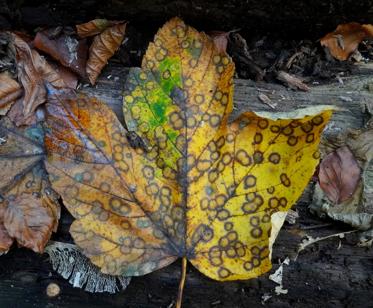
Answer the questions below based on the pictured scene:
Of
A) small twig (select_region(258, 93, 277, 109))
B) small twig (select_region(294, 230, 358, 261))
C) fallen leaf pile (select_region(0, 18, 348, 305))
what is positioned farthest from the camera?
small twig (select_region(258, 93, 277, 109))

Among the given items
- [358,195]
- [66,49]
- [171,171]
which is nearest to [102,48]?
[66,49]

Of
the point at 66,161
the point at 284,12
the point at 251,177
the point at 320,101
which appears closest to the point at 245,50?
the point at 284,12

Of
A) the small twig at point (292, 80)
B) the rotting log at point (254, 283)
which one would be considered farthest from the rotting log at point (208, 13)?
the rotting log at point (254, 283)

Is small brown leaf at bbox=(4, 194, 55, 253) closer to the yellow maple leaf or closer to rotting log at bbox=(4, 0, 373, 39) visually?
the yellow maple leaf

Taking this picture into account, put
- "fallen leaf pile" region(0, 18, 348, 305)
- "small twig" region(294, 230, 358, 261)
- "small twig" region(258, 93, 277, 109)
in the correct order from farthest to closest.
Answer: "small twig" region(258, 93, 277, 109), "small twig" region(294, 230, 358, 261), "fallen leaf pile" region(0, 18, 348, 305)

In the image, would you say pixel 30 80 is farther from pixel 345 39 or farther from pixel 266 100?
pixel 345 39

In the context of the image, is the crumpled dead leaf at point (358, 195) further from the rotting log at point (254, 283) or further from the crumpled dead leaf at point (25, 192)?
the crumpled dead leaf at point (25, 192)

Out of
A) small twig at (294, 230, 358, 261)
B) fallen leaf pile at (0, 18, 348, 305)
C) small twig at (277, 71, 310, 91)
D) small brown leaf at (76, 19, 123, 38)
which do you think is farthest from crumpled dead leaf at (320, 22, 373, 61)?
small brown leaf at (76, 19, 123, 38)
